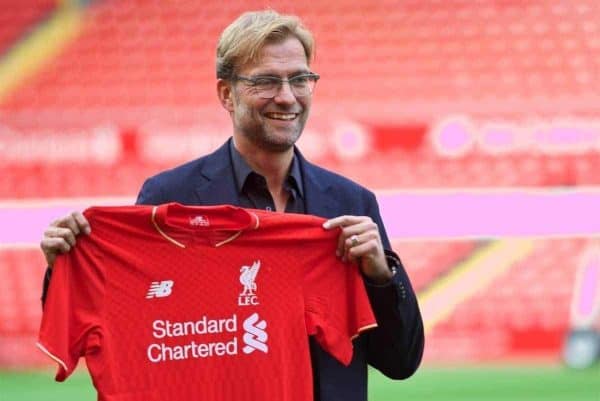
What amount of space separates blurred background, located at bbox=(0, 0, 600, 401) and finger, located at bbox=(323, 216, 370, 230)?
466cm

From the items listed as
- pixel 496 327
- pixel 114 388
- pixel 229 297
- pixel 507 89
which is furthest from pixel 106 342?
pixel 507 89

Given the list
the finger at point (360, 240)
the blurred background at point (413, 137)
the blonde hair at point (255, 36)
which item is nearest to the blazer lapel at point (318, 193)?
the finger at point (360, 240)

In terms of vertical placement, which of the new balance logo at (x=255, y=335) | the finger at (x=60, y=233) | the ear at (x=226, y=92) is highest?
the ear at (x=226, y=92)

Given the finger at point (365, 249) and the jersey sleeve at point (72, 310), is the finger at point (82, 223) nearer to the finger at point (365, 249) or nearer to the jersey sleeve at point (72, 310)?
the jersey sleeve at point (72, 310)

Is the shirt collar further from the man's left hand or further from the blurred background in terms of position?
the blurred background

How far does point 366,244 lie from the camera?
2645mm

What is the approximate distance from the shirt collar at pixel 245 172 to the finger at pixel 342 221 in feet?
0.30

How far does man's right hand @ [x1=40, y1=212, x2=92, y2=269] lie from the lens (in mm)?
2660

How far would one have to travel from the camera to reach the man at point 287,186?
263 centimetres

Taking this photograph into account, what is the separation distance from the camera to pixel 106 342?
2.68m

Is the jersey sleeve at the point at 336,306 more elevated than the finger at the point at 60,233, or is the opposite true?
the finger at the point at 60,233

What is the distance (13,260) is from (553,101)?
3.51 metres

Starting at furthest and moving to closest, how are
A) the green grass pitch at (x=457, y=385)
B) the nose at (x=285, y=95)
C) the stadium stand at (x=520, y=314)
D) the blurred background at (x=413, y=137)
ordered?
the blurred background at (x=413, y=137), the stadium stand at (x=520, y=314), the green grass pitch at (x=457, y=385), the nose at (x=285, y=95)

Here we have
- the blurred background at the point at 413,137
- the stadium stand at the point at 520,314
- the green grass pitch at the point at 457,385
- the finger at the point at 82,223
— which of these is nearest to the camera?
the finger at the point at 82,223
